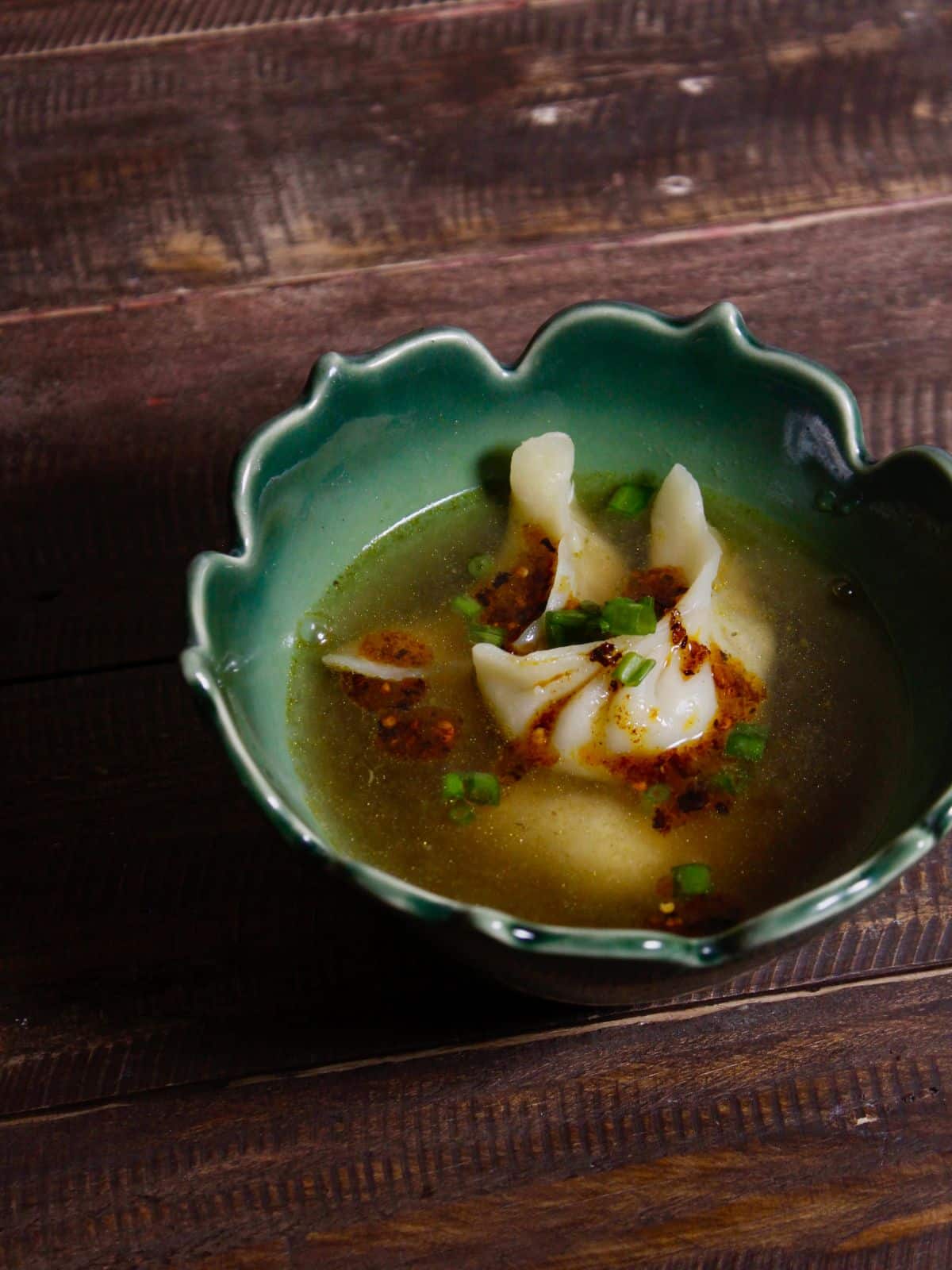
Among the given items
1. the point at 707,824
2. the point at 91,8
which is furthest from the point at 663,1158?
the point at 91,8

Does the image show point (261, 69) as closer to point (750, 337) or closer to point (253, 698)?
point (750, 337)

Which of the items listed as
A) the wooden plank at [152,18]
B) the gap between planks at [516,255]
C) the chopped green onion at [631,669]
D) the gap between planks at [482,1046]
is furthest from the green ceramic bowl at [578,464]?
the wooden plank at [152,18]

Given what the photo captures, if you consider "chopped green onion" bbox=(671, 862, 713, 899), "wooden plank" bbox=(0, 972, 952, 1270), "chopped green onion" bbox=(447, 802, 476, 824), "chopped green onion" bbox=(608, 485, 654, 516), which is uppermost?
"chopped green onion" bbox=(608, 485, 654, 516)

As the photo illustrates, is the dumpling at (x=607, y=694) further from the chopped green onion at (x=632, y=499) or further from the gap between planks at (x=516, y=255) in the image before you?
the gap between planks at (x=516, y=255)

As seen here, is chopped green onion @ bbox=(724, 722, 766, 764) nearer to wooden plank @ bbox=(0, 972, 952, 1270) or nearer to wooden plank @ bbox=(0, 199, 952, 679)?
wooden plank @ bbox=(0, 972, 952, 1270)

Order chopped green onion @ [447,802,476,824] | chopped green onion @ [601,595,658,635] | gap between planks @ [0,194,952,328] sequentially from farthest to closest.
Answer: gap between planks @ [0,194,952,328] < chopped green onion @ [601,595,658,635] < chopped green onion @ [447,802,476,824]

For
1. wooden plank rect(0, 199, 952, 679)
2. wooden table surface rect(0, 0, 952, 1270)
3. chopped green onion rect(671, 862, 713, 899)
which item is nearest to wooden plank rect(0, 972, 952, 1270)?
wooden table surface rect(0, 0, 952, 1270)
